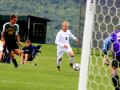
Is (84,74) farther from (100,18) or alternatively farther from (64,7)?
(64,7)

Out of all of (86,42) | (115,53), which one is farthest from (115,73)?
(86,42)

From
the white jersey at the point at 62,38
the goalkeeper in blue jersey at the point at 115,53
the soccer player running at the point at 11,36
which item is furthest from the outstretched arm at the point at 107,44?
the white jersey at the point at 62,38

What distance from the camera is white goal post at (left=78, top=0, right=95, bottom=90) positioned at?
5758 mm

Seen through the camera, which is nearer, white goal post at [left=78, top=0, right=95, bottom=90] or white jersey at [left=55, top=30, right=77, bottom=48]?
white goal post at [left=78, top=0, right=95, bottom=90]

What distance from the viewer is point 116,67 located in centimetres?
837

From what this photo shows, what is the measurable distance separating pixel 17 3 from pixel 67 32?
5616cm

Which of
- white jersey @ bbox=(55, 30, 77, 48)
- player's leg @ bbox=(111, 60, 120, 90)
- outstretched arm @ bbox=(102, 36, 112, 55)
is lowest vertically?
player's leg @ bbox=(111, 60, 120, 90)

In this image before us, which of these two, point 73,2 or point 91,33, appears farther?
point 73,2

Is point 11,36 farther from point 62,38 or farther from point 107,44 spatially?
point 107,44

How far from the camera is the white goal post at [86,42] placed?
227 inches

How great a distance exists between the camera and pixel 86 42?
582cm

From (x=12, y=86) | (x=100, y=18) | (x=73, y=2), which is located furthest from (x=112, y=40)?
(x=73, y=2)

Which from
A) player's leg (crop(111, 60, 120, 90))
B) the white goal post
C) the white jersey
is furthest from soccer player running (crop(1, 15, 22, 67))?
the white goal post

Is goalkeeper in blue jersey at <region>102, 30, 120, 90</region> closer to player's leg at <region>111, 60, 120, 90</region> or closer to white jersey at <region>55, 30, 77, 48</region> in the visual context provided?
player's leg at <region>111, 60, 120, 90</region>
